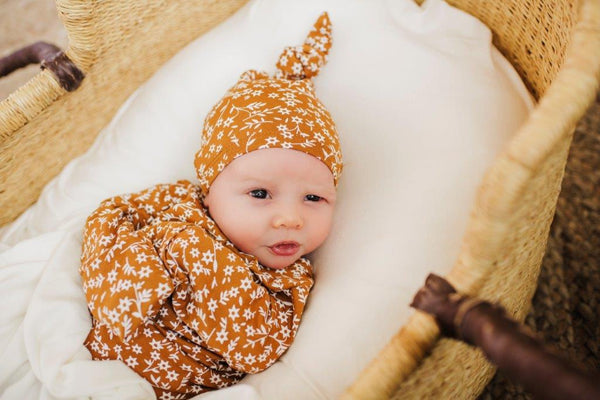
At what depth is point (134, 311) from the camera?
0.77 metres

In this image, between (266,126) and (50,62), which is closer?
(266,126)

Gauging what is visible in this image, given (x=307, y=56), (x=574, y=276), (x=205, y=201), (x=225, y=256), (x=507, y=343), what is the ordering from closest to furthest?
1. (x=507, y=343)
2. (x=225, y=256)
3. (x=205, y=201)
4. (x=307, y=56)
5. (x=574, y=276)

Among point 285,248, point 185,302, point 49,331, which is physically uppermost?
point 285,248

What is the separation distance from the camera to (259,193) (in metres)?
0.91

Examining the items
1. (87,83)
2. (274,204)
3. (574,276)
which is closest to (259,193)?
(274,204)

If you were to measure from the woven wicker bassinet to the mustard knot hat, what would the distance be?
0.38 metres

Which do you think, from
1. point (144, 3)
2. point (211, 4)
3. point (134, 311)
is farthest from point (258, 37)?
point (134, 311)

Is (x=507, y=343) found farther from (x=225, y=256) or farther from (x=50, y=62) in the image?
(x=50, y=62)

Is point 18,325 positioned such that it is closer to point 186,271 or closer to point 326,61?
point 186,271

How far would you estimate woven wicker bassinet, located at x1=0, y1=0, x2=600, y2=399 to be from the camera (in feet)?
1.67

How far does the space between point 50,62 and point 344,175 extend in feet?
2.36

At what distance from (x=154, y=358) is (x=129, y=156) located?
1.80 feet


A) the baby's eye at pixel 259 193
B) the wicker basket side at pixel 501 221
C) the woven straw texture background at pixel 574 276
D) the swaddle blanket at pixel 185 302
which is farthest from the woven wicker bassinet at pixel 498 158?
the baby's eye at pixel 259 193

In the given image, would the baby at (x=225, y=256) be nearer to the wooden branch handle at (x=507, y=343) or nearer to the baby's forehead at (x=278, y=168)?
the baby's forehead at (x=278, y=168)
